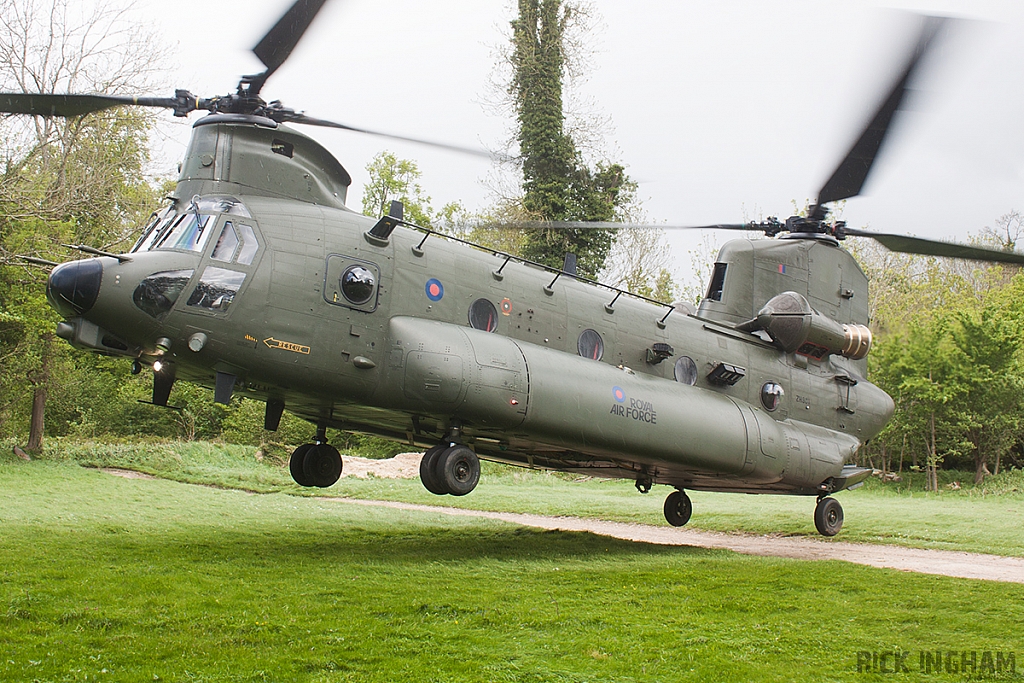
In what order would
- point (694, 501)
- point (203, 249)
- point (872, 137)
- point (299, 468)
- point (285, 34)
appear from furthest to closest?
point (694, 501) → point (872, 137) → point (299, 468) → point (203, 249) → point (285, 34)

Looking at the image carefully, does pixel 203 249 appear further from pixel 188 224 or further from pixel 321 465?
pixel 321 465

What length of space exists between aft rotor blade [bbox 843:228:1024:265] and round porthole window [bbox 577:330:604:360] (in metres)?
5.99

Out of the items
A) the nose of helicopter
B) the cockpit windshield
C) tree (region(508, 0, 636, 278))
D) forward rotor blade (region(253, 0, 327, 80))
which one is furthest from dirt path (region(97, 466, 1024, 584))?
tree (region(508, 0, 636, 278))

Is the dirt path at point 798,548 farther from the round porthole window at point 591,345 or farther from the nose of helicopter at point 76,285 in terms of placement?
the nose of helicopter at point 76,285

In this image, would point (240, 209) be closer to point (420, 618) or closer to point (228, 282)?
point (228, 282)

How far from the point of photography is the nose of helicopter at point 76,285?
9.29 meters

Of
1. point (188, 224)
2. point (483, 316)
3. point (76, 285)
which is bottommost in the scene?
point (76, 285)

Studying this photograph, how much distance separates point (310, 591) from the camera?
349 inches

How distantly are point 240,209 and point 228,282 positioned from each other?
112 cm

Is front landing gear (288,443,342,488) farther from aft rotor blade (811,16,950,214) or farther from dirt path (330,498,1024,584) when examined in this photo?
aft rotor blade (811,16,950,214)

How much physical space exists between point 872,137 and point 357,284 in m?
8.37

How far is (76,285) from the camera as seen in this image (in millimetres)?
9297

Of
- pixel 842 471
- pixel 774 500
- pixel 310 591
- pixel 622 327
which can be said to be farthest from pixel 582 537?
pixel 774 500

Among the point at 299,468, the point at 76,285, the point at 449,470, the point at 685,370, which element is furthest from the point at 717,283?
the point at 76,285
